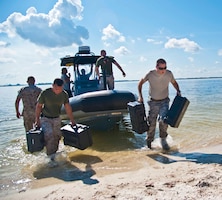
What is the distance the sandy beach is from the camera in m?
3.03

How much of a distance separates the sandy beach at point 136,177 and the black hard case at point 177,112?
58cm

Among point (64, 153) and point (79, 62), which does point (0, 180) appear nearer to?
point (64, 153)

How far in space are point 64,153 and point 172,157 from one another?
6.99 feet

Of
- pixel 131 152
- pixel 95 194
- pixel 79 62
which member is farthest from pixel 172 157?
pixel 79 62

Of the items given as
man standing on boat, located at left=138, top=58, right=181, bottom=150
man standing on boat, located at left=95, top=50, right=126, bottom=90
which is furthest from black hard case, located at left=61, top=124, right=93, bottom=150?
man standing on boat, located at left=95, top=50, right=126, bottom=90

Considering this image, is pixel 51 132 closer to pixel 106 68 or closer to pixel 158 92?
pixel 158 92

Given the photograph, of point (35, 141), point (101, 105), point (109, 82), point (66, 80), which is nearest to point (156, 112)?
point (101, 105)

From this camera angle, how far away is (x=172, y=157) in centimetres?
478

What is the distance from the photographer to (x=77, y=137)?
15.9 ft

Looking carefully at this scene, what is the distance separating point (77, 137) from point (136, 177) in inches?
61.0

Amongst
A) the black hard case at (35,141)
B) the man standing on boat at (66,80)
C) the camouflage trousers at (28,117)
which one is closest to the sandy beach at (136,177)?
the black hard case at (35,141)

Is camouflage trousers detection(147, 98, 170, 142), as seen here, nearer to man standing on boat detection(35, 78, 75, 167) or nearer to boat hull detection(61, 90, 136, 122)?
boat hull detection(61, 90, 136, 122)

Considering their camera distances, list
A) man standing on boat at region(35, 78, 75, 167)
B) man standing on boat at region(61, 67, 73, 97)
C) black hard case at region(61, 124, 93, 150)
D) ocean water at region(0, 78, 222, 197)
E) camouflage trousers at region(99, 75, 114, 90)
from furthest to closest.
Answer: man standing on boat at region(61, 67, 73, 97) < camouflage trousers at region(99, 75, 114, 90) < man standing on boat at region(35, 78, 75, 167) < black hard case at region(61, 124, 93, 150) < ocean water at region(0, 78, 222, 197)

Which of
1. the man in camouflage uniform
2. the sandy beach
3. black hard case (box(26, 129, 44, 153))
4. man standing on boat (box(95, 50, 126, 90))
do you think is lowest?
the sandy beach
